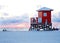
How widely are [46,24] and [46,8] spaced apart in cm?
246

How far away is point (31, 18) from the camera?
1898 inches

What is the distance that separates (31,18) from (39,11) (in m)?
1.71

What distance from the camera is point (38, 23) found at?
4738 cm

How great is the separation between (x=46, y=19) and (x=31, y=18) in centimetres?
245

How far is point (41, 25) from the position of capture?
155 feet

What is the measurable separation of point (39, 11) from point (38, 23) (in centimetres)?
169

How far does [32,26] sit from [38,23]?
940mm

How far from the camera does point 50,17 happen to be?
4716 centimetres

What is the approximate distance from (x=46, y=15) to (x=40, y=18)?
40.6 inches

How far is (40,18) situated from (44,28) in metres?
Answer: 1.86

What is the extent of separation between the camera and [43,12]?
47.2m

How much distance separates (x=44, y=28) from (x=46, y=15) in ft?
6.42

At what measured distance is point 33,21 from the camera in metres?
47.5

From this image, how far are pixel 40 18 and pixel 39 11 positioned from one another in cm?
117
